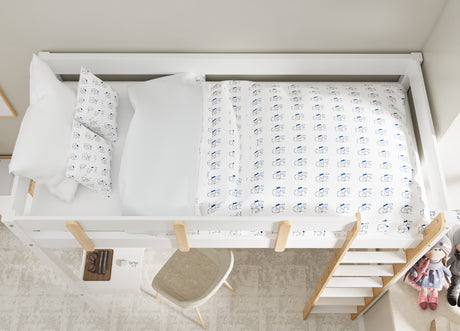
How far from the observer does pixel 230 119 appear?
210 cm

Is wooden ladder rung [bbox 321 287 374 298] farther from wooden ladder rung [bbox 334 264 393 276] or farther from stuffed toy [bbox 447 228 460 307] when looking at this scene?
stuffed toy [bbox 447 228 460 307]

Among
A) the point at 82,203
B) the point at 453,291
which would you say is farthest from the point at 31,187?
the point at 453,291

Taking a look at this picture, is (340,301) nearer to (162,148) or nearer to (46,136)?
(162,148)

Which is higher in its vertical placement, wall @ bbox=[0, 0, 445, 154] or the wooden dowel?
wall @ bbox=[0, 0, 445, 154]

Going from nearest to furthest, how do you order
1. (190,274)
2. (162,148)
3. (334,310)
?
(162,148)
(190,274)
(334,310)

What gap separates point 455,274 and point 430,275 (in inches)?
5.2

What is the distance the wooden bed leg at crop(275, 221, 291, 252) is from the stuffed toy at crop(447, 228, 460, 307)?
0.86 metres

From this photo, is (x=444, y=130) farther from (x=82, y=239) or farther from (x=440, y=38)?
(x=82, y=239)

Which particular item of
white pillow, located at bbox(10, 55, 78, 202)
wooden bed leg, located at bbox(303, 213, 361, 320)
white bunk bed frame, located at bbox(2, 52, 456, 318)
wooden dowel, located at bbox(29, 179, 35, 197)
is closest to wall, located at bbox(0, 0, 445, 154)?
white bunk bed frame, located at bbox(2, 52, 456, 318)

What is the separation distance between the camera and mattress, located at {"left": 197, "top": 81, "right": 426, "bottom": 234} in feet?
6.10

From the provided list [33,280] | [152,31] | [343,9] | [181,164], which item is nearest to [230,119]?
[181,164]

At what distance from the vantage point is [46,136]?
1932 mm

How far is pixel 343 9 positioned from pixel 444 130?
2.44 feet

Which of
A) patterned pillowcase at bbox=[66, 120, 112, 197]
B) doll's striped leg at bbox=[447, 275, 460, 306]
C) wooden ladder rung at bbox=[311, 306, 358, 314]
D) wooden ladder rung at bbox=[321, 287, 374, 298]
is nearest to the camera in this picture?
patterned pillowcase at bbox=[66, 120, 112, 197]
